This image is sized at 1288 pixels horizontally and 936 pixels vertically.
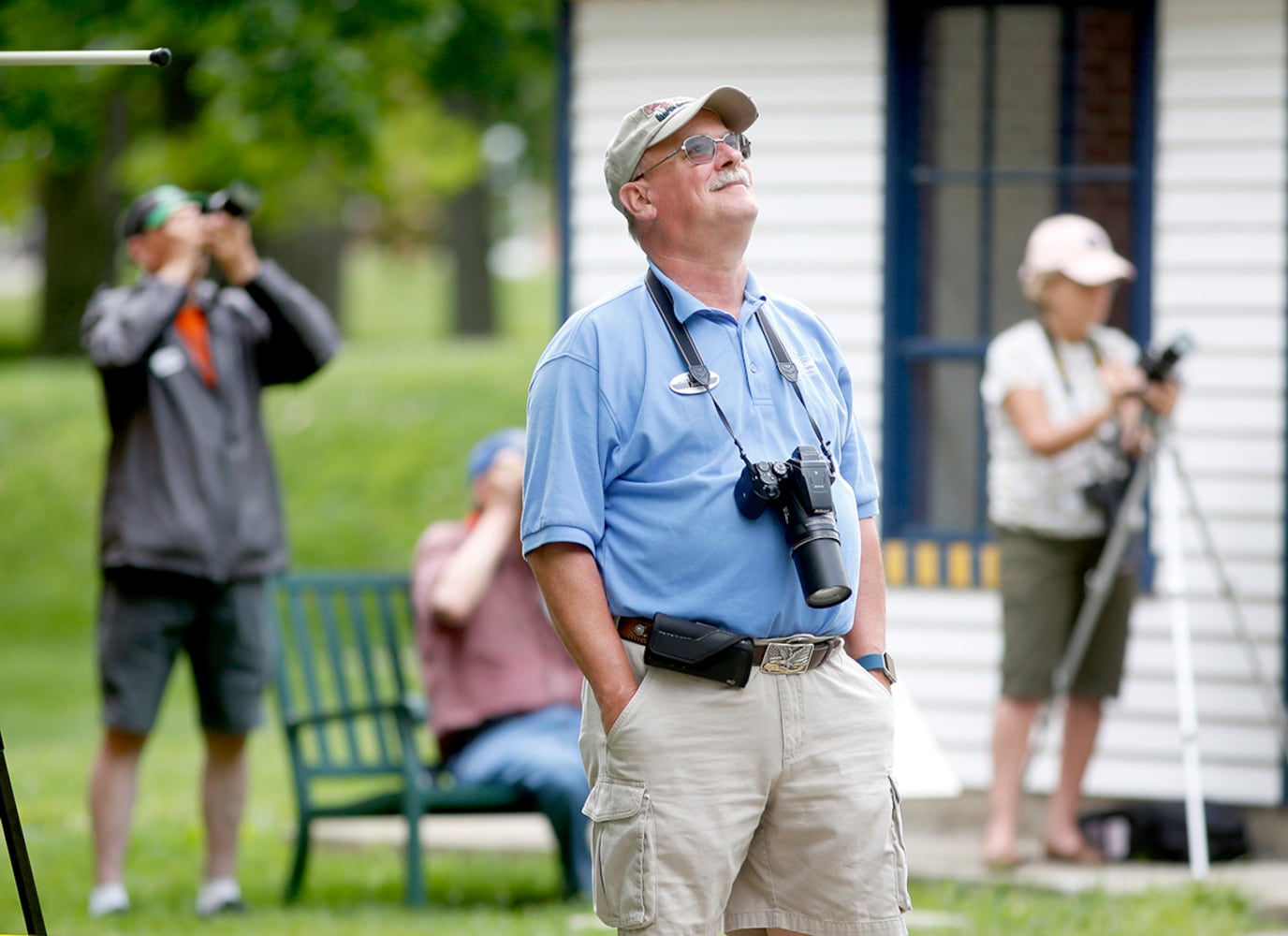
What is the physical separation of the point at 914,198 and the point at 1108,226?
728mm

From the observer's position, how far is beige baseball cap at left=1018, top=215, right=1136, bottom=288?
601cm

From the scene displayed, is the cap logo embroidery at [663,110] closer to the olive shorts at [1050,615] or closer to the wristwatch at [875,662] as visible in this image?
the wristwatch at [875,662]

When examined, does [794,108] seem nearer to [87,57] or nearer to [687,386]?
[687,386]

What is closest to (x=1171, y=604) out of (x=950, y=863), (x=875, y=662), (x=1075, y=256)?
(x=950, y=863)

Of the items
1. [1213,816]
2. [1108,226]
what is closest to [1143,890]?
[1213,816]

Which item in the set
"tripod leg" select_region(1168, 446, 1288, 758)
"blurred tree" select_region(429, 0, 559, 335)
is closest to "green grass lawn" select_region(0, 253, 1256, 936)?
"tripod leg" select_region(1168, 446, 1288, 758)

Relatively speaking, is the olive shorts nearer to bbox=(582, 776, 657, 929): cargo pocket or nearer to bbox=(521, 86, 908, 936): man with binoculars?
bbox=(521, 86, 908, 936): man with binoculars

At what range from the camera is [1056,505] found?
6.20 m

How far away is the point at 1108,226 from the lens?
7.04 m

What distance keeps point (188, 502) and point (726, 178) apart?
2964mm

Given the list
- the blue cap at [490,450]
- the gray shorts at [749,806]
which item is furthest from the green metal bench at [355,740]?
the gray shorts at [749,806]

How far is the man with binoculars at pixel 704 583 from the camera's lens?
3.26 m

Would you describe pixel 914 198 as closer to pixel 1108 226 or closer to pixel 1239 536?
pixel 1108 226

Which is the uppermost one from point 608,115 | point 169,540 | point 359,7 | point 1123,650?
point 359,7
